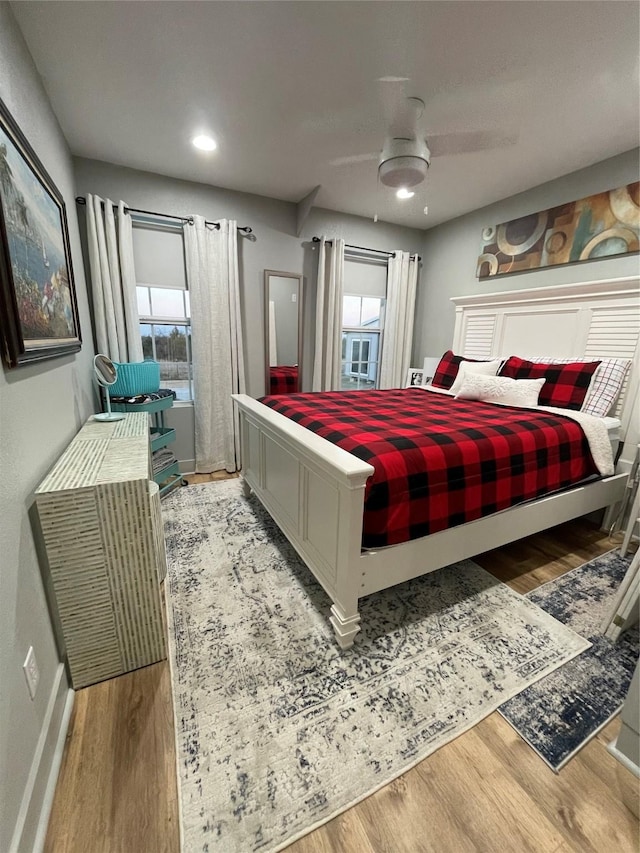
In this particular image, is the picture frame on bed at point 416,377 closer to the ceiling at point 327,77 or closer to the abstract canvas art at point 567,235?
the abstract canvas art at point 567,235

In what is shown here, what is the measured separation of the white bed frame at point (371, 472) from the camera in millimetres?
1443

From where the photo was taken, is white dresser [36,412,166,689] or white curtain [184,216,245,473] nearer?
white dresser [36,412,166,689]

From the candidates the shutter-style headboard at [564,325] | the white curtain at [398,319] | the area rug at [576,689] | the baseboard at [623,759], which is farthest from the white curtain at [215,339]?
the baseboard at [623,759]

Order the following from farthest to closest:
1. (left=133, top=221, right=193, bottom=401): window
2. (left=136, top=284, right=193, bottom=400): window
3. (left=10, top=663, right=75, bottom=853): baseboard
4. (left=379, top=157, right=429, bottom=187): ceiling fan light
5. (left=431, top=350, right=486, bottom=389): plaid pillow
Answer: (left=431, top=350, right=486, bottom=389): plaid pillow < (left=136, top=284, right=193, bottom=400): window < (left=133, top=221, right=193, bottom=401): window < (left=379, top=157, right=429, bottom=187): ceiling fan light < (left=10, top=663, right=75, bottom=853): baseboard

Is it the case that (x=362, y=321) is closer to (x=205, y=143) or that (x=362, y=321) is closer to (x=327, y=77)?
(x=205, y=143)

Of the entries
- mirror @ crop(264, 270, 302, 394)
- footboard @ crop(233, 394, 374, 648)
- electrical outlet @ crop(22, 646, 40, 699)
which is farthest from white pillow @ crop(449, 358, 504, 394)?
electrical outlet @ crop(22, 646, 40, 699)

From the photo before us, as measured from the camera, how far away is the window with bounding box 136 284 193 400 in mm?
3077

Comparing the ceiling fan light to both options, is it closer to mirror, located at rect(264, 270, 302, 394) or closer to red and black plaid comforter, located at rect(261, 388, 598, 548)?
mirror, located at rect(264, 270, 302, 394)

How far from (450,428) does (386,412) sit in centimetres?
50

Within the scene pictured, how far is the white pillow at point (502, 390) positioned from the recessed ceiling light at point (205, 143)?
99.4 inches

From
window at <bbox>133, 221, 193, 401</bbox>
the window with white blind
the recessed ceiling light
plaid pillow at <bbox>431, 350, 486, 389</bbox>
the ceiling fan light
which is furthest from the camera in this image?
the window with white blind

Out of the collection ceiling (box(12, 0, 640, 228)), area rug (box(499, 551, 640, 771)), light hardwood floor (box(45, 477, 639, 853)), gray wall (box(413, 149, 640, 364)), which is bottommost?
light hardwood floor (box(45, 477, 639, 853))

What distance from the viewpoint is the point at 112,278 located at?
108 inches

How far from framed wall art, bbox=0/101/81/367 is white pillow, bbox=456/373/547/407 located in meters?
2.68
